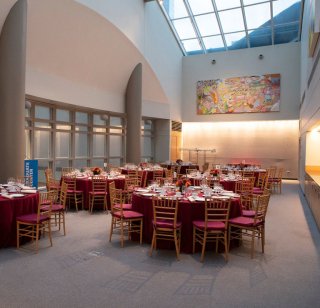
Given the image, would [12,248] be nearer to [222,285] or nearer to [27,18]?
[222,285]

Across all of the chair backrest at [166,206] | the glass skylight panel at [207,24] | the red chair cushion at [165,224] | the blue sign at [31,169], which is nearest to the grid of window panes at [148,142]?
the glass skylight panel at [207,24]

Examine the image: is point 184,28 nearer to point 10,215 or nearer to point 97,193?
point 97,193

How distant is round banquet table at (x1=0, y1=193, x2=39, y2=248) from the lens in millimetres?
5230

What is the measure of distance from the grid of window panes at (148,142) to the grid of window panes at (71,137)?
2.20m

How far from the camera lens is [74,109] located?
42.7 feet

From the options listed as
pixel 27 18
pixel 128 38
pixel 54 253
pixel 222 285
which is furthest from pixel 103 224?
pixel 128 38

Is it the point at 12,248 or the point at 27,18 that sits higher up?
the point at 27,18

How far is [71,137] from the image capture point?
13.1m

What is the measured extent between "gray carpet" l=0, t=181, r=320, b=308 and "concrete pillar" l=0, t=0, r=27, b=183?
10.2 ft

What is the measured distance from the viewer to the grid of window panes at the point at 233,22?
49.4ft

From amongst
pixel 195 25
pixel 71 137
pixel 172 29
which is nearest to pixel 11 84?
pixel 71 137

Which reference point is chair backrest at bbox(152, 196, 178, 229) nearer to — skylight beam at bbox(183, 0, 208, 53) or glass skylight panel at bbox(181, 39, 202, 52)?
skylight beam at bbox(183, 0, 208, 53)

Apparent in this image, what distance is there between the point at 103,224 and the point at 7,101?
407cm

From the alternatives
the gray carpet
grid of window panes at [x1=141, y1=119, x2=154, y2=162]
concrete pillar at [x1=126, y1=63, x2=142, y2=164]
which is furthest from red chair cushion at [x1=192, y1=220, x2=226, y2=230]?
grid of window panes at [x1=141, y1=119, x2=154, y2=162]
